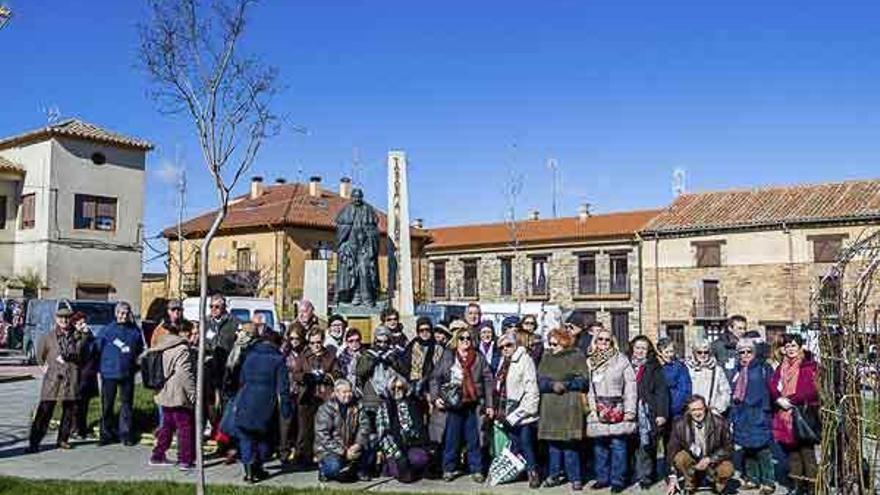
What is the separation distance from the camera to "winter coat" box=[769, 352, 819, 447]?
25.3ft

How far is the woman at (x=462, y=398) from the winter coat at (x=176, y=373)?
7.93ft

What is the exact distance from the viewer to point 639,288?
38688 mm

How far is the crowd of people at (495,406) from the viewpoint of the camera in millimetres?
7906

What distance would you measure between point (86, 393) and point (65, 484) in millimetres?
2564

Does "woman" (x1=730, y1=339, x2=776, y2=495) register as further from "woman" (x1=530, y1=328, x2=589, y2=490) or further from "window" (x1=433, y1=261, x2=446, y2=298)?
"window" (x1=433, y1=261, x2=446, y2=298)

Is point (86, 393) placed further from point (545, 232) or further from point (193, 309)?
point (545, 232)

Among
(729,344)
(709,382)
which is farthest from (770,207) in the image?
(709,382)

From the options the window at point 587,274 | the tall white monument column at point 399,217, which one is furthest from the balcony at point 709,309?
the tall white monument column at point 399,217

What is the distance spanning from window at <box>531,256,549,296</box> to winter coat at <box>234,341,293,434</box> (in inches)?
1355

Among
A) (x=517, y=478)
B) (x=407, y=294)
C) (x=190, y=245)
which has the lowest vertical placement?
(x=517, y=478)

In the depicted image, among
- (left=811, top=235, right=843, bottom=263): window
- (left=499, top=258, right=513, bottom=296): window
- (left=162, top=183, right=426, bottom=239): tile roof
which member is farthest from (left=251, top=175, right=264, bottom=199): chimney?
(left=811, top=235, right=843, bottom=263): window

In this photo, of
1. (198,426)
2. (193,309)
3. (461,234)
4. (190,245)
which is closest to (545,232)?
(461,234)

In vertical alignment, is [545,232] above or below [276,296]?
above

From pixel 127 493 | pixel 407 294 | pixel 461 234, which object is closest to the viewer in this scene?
pixel 127 493
